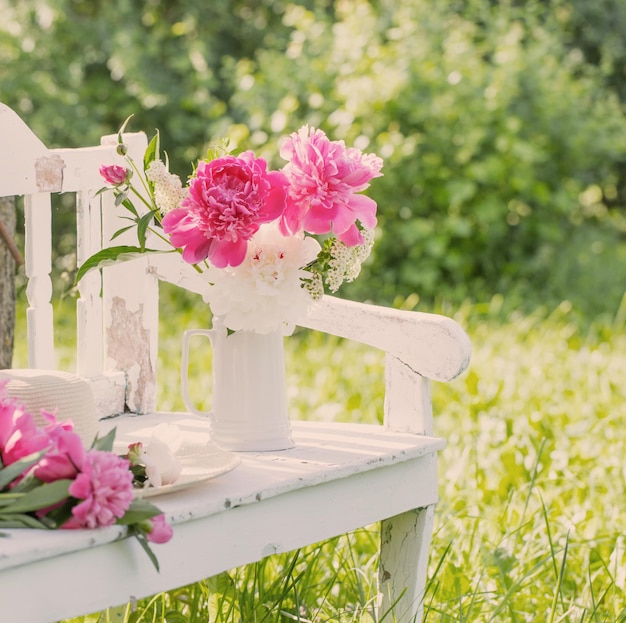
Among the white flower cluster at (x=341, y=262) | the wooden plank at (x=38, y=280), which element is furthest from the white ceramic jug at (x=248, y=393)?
the wooden plank at (x=38, y=280)

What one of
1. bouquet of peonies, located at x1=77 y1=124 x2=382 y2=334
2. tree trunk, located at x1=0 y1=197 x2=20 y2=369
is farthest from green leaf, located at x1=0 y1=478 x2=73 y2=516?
tree trunk, located at x1=0 y1=197 x2=20 y2=369

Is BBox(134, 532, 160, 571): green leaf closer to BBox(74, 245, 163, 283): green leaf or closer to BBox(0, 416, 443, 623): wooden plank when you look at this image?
BBox(0, 416, 443, 623): wooden plank

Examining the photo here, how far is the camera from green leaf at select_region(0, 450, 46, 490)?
3.80 ft

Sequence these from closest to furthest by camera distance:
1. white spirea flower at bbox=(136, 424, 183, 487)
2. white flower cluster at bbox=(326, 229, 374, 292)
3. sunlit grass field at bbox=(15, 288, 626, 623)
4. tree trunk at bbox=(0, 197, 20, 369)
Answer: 1. white spirea flower at bbox=(136, 424, 183, 487)
2. white flower cluster at bbox=(326, 229, 374, 292)
3. sunlit grass field at bbox=(15, 288, 626, 623)
4. tree trunk at bbox=(0, 197, 20, 369)

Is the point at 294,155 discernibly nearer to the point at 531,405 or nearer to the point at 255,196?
the point at 255,196

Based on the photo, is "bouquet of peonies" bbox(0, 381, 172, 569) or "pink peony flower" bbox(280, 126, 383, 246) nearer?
"bouquet of peonies" bbox(0, 381, 172, 569)

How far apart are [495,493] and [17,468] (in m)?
1.79

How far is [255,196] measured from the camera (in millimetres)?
1442

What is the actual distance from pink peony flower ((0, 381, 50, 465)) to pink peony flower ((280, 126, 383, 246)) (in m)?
0.48

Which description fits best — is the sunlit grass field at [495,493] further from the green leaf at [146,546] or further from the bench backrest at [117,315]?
the green leaf at [146,546]

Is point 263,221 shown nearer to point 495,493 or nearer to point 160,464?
point 160,464

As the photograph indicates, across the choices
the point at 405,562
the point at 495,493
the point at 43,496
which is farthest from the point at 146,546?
the point at 495,493

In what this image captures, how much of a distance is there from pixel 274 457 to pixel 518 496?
130cm

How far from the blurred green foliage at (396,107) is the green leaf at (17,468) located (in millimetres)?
4061
